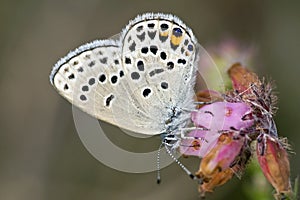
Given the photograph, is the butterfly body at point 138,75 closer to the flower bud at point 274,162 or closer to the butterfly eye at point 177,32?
the butterfly eye at point 177,32

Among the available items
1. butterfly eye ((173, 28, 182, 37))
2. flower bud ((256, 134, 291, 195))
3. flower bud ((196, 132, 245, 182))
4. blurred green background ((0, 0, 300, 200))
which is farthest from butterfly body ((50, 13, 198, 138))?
blurred green background ((0, 0, 300, 200))

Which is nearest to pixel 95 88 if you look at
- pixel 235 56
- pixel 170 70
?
pixel 170 70

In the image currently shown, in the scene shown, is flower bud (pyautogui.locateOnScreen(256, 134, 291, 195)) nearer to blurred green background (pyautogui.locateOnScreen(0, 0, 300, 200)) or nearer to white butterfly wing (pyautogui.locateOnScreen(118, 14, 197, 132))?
white butterfly wing (pyautogui.locateOnScreen(118, 14, 197, 132))

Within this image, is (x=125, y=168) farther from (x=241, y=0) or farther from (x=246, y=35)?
(x=241, y=0)

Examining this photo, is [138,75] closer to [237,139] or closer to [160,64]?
[160,64]

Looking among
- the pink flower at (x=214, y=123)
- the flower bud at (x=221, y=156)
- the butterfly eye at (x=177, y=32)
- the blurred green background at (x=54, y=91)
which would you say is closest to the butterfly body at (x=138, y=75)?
the butterfly eye at (x=177, y=32)

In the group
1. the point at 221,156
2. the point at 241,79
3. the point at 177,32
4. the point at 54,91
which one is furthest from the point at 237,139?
the point at 54,91
